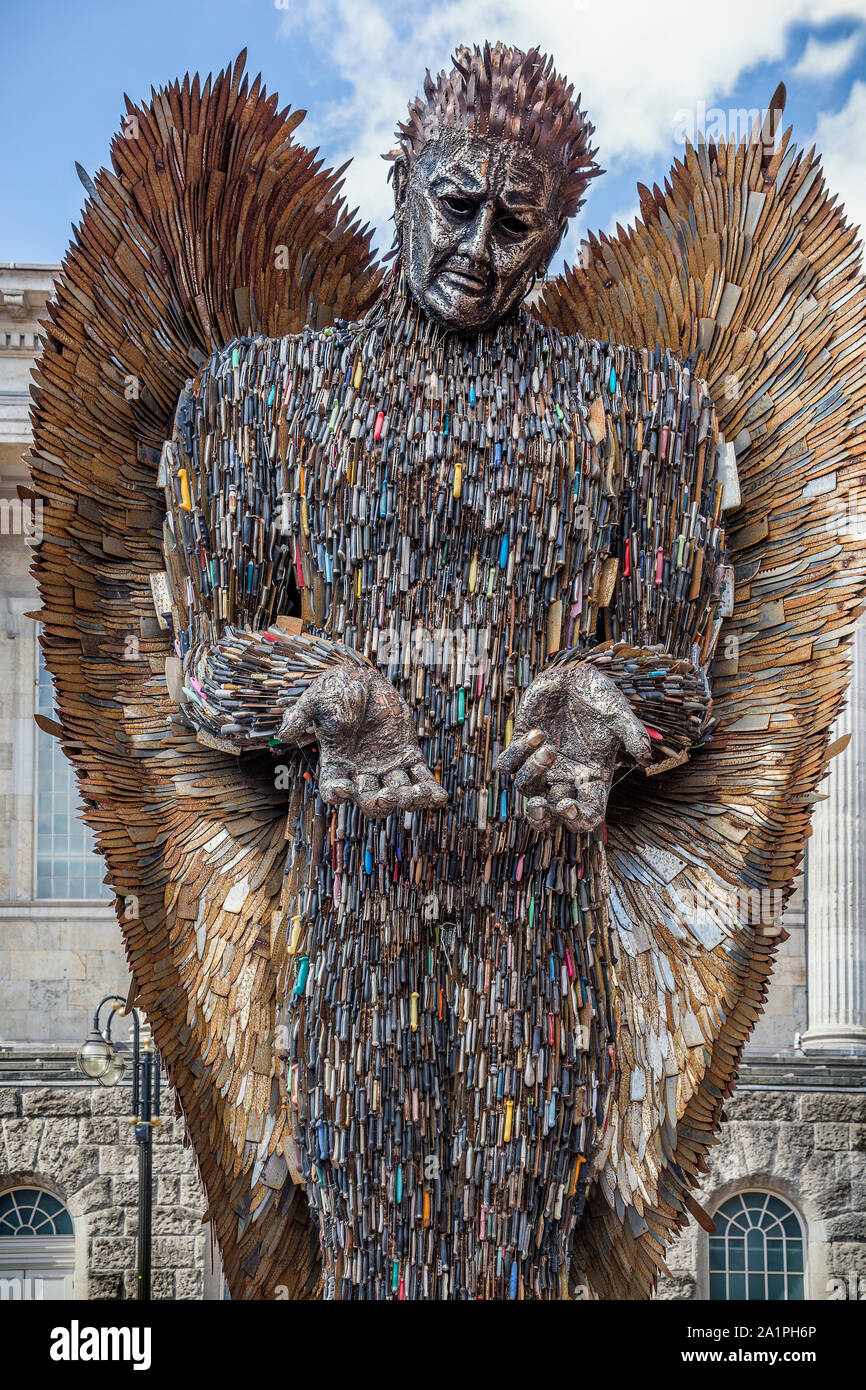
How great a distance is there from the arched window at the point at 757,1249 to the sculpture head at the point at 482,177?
46.6 ft

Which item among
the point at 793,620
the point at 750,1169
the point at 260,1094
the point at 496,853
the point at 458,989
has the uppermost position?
the point at 793,620

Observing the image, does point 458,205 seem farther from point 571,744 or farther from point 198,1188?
point 198,1188

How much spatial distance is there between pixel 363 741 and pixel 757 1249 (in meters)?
14.5

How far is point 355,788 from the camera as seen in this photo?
3.89 metres

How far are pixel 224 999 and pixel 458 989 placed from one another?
64cm

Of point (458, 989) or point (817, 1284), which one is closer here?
point (458, 989)

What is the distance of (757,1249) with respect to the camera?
672 inches

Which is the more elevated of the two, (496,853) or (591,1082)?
(496,853)

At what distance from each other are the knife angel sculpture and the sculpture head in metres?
0.01

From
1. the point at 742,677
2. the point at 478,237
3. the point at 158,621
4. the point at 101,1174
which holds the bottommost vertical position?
the point at 101,1174

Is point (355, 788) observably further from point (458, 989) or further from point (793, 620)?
point (793, 620)

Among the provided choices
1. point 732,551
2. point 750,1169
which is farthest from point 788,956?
point 732,551

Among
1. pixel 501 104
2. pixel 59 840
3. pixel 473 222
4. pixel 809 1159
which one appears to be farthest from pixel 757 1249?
pixel 501 104

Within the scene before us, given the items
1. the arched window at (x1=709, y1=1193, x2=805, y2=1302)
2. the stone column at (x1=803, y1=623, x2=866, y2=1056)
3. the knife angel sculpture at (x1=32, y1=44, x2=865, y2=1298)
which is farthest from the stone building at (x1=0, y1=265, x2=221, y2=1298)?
the knife angel sculpture at (x1=32, y1=44, x2=865, y2=1298)
